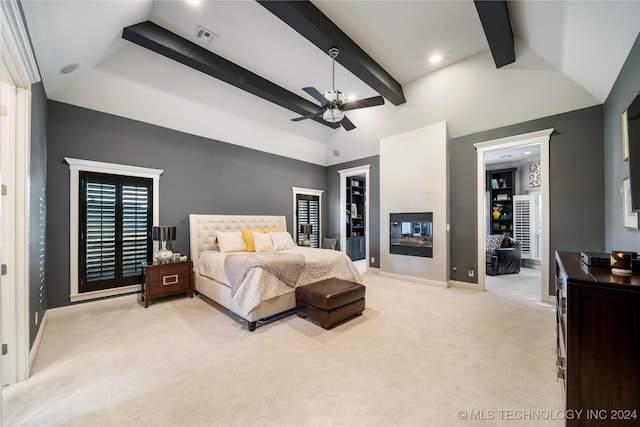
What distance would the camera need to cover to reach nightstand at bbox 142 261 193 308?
3785 millimetres

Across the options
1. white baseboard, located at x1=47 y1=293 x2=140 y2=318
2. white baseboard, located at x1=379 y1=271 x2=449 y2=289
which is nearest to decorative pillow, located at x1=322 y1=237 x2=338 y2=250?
white baseboard, located at x1=379 y1=271 x2=449 y2=289

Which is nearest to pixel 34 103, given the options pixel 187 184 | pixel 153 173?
pixel 153 173

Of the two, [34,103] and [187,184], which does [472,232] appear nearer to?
[187,184]

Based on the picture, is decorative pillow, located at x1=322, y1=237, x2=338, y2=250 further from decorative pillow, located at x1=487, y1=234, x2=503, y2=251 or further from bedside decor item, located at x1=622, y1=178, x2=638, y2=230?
bedside decor item, located at x1=622, y1=178, x2=638, y2=230

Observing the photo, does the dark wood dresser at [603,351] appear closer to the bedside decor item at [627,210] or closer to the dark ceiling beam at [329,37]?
the bedside decor item at [627,210]

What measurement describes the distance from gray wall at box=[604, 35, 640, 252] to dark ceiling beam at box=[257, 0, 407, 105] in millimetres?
2691

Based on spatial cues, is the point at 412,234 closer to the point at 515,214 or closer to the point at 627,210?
the point at 627,210

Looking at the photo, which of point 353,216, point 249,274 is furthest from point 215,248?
point 353,216

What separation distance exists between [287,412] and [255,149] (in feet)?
16.8

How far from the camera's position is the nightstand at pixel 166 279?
12.4ft

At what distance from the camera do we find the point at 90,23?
2.47 meters

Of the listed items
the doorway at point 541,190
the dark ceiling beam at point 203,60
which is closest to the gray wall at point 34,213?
the dark ceiling beam at point 203,60

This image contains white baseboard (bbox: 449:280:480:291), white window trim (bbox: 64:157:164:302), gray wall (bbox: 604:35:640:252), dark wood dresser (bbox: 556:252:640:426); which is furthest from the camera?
white baseboard (bbox: 449:280:480:291)

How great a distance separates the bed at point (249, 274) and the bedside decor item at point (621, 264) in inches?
114
